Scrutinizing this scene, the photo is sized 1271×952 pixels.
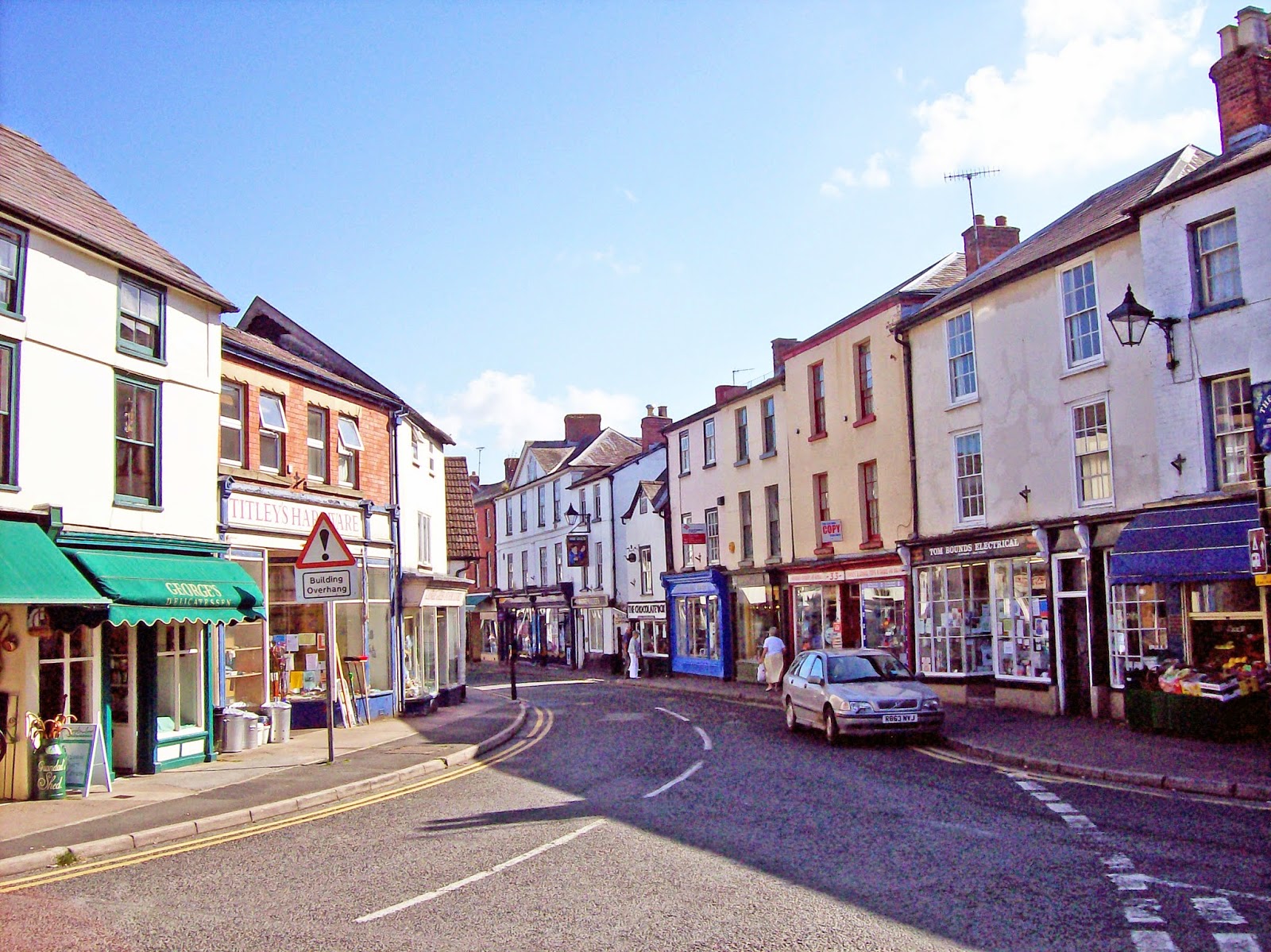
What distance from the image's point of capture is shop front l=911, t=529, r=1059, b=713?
21.9 meters

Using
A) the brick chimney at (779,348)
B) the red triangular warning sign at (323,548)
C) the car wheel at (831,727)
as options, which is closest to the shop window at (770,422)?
the brick chimney at (779,348)

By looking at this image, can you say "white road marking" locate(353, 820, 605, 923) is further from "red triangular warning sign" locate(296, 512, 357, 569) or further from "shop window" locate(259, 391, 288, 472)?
"shop window" locate(259, 391, 288, 472)

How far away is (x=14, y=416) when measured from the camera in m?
13.5

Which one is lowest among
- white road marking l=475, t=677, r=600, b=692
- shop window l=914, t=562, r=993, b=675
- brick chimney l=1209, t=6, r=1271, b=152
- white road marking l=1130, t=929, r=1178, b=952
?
white road marking l=475, t=677, r=600, b=692

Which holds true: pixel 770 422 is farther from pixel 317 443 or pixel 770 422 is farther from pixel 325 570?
pixel 325 570

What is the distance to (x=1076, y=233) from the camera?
21625mm

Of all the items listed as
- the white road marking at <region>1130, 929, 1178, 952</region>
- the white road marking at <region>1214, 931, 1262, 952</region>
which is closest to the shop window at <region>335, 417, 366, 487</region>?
the white road marking at <region>1130, 929, 1178, 952</region>

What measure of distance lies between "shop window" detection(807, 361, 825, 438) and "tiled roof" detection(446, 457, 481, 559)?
33.1 feet

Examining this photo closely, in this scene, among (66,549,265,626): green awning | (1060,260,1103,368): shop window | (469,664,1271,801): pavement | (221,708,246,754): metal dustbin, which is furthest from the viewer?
(1060,260,1103,368): shop window

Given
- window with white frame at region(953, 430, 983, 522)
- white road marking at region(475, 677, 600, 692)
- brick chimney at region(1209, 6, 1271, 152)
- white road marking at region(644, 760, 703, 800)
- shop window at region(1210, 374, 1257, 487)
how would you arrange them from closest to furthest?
1. white road marking at region(644, 760, 703, 800)
2. shop window at region(1210, 374, 1257, 487)
3. brick chimney at region(1209, 6, 1271, 152)
4. window with white frame at region(953, 430, 983, 522)
5. white road marking at region(475, 677, 600, 692)

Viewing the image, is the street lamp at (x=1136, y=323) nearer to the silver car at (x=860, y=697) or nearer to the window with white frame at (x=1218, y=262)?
the window with white frame at (x=1218, y=262)

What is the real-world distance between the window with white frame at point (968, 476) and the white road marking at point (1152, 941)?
17.6 metres

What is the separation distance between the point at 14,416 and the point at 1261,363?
1727 cm

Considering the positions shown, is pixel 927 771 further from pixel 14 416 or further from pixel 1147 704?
pixel 14 416
